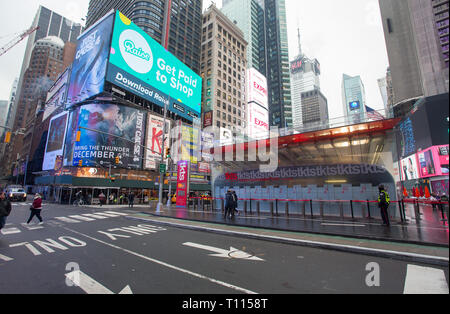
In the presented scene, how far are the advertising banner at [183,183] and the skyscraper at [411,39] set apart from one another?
2477 inches

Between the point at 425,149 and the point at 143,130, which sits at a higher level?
the point at 143,130

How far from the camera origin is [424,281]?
434 cm

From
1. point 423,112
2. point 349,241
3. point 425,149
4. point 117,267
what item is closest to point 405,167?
point 425,149

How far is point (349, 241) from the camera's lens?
7449 mm

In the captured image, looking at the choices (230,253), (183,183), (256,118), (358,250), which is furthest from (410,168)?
(230,253)

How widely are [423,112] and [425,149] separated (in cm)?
1382

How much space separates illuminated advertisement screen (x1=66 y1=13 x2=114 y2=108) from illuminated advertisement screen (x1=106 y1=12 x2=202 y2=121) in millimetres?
1847

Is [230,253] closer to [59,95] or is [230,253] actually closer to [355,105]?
[59,95]

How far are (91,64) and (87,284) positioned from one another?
51.9 meters

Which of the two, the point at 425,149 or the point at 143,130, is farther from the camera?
the point at 143,130

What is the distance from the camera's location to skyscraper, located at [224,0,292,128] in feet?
410

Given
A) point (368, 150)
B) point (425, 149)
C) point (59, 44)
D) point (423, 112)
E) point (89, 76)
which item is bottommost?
point (368, 150)

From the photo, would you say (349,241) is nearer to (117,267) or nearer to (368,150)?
(117,267)
